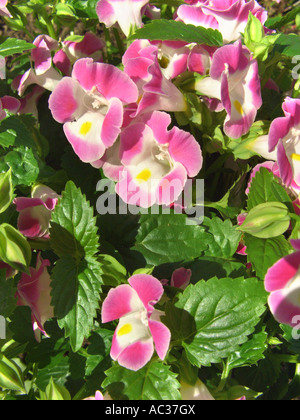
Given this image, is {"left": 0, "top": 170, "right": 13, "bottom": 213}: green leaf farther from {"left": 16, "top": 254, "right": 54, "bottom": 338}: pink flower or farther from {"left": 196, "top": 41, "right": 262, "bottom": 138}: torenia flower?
{"left": 196, "top": 41, "right": 262, "bottom": 138}: torenia flower

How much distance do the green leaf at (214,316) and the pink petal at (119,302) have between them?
0.23ft

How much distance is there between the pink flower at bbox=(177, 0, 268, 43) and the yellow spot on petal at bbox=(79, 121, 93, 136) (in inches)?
11.2

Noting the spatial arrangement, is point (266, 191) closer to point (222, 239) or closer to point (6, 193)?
point (222, 239)

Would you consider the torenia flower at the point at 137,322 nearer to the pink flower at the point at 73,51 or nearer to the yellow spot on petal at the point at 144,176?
the yellow spot on petal at the point at 144,176

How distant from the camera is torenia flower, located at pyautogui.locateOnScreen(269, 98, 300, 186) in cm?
73

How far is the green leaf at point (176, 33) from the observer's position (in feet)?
2.49

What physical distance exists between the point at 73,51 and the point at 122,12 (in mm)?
155

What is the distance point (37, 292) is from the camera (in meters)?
0.87

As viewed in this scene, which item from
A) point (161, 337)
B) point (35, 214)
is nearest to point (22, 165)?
point (35, 214)

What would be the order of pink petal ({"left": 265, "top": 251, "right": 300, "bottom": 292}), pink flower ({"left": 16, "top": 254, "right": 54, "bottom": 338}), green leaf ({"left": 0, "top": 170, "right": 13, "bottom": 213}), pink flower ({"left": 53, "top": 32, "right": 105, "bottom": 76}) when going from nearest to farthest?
pink petal ({"left": 265, "top": 251, "right": 300, "bottom": 292}), green leaf ({"left": 0, "top": 170, "right": 13, "bottom": 213}), pink flower ({"left": 16, "top": 254, "right": 54, "bottom": 338}), pink flower ({"left": 53, "top": 32, "right": 105, "bottom": 76})

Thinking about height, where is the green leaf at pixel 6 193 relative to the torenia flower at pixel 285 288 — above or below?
above

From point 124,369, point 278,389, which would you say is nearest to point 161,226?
point 124,369

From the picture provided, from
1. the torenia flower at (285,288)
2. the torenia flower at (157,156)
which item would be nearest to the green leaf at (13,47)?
the torenia flower at (157,156)

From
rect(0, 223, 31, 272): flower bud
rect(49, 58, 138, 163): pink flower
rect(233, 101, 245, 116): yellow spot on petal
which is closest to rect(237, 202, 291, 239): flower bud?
rect(233, 101, 245, 116): yellow spot on petal
